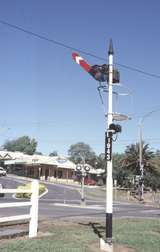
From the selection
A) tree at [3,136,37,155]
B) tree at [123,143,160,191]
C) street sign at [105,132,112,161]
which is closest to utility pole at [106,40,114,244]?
street sign at [105,132,112,161]

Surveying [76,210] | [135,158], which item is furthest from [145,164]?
[76,210]

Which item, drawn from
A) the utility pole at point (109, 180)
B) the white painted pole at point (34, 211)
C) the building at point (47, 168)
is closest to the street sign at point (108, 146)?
the utility pole at point (109, 180)

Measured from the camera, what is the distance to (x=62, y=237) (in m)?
11.9

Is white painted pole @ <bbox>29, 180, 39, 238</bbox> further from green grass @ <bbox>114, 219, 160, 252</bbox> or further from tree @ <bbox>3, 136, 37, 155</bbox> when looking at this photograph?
tree @ <bbox>3, 136, 37, 155</bbox>

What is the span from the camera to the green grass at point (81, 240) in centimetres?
995

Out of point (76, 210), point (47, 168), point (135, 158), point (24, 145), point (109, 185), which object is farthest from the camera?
point (24, 145)

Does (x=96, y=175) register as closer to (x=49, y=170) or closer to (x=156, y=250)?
(x=49, y=170)

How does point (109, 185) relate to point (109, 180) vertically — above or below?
below

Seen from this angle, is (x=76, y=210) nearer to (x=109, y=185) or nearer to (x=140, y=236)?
(x=140, y=236)

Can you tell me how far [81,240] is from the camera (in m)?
11.6

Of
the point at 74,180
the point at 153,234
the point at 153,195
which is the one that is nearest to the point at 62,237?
the point at 153,234

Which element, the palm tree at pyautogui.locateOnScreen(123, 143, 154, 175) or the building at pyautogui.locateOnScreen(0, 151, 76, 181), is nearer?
the palm tree at pyautogui.locateOnScreen(123, 143, 154, 175)

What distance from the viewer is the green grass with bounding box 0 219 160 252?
9953mm

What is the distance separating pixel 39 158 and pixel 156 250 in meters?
91.8
